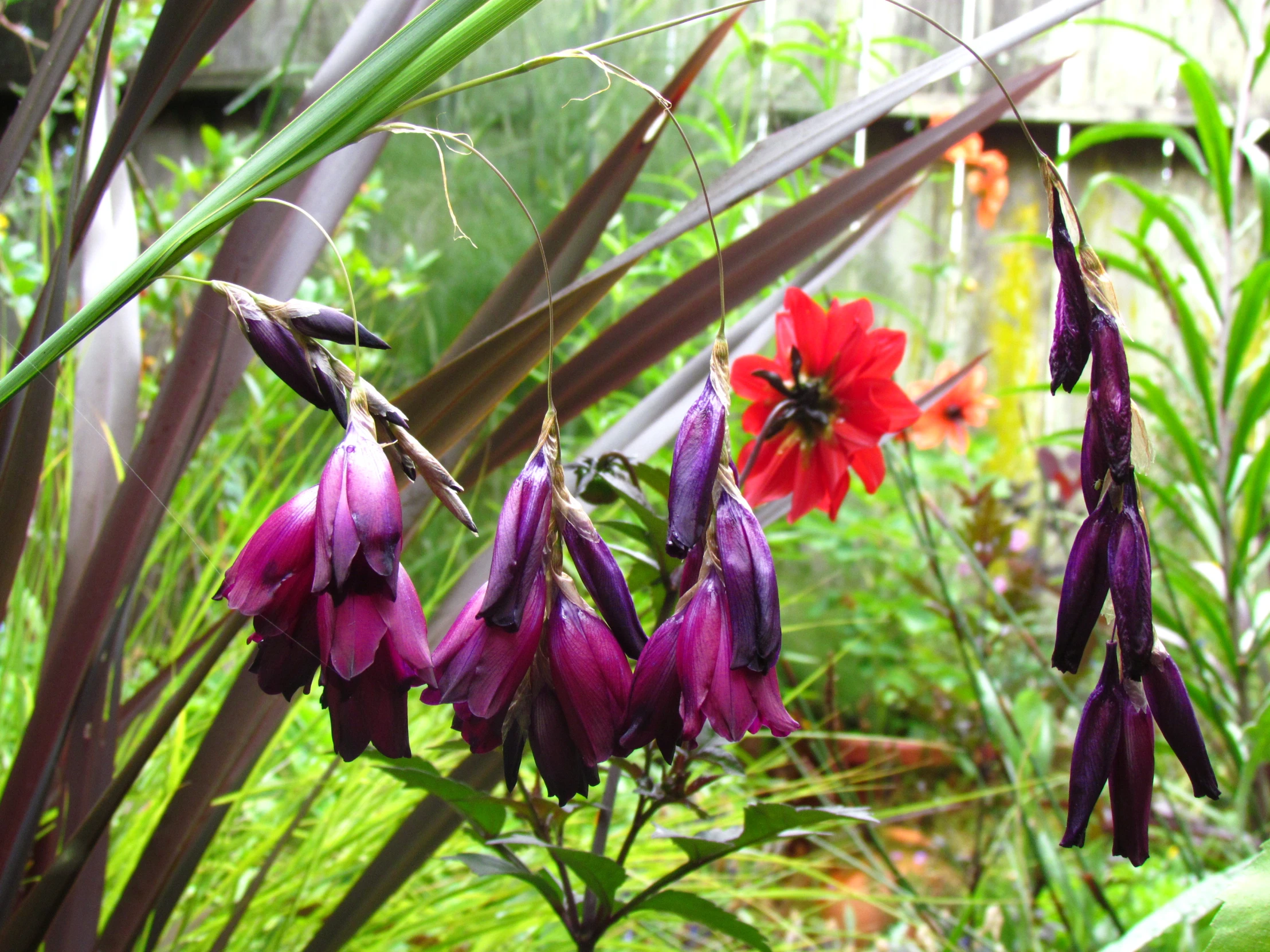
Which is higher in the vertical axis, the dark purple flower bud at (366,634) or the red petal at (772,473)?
the dark purple flower bud at (366,634)

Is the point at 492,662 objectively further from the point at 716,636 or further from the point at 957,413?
the point at 957,413

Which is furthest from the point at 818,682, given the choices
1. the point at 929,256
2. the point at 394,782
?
A: the point at 394,782

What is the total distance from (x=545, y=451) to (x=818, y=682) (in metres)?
2.04

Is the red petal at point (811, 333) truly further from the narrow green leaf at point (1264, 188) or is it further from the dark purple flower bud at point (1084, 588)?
the narrow green leaf at point (1264, 188)

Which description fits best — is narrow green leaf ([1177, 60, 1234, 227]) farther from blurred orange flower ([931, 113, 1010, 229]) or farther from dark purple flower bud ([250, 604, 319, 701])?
dark purple flower bud ([250, 604, 319, 701])

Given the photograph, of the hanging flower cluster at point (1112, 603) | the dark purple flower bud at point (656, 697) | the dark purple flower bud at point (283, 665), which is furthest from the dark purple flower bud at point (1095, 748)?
the dark purple flower bud at point (283, 665)

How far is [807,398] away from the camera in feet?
1.55

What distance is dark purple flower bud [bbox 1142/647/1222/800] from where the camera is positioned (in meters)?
0.22

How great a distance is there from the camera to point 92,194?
30 centimetres

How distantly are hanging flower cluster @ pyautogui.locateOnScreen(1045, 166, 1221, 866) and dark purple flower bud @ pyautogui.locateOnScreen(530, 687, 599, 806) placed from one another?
0.41ft

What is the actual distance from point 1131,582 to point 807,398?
0.28 m

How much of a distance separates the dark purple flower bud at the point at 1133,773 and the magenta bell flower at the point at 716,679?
0.08m

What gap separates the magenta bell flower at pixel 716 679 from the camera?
22 centimetres

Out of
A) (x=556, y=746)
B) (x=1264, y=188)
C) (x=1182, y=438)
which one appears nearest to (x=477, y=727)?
(x=556, y=746)
